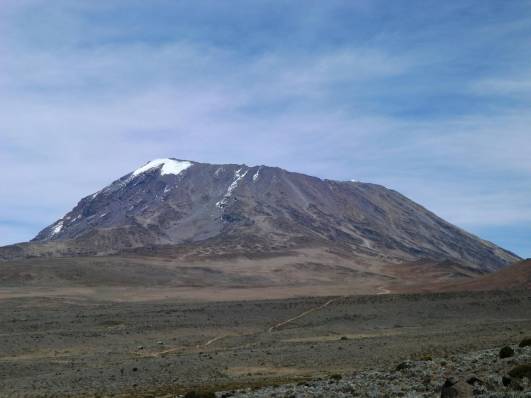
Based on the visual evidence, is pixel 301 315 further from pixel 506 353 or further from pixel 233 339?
pixel 506 353

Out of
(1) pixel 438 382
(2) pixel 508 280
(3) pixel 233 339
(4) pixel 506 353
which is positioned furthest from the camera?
(2) pixel 508 280

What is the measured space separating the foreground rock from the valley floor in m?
1.04

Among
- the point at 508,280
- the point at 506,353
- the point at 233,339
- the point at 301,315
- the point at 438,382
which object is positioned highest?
the point at 508,280

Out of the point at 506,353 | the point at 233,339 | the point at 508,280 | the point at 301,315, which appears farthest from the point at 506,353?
the point at 508,280

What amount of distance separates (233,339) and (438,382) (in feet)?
101

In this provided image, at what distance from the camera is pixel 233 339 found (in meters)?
49.5

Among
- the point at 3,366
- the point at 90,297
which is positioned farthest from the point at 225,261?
the point at 3,366

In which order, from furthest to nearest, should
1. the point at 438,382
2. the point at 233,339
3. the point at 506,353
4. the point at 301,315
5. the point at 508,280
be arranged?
the point at 508,280, the point at 301,315, the point at 233,339, the point at 506,353, the point at 438,382

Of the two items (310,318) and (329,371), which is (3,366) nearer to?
(329,371)

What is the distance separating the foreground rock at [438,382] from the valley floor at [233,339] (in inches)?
Answer: 41.0

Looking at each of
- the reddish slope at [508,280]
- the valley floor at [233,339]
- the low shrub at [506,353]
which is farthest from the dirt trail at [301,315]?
the low shrub at [506,353]

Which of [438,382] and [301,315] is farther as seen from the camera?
[301,315]

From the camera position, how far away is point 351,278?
5541 inches

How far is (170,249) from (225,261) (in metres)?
20.1
